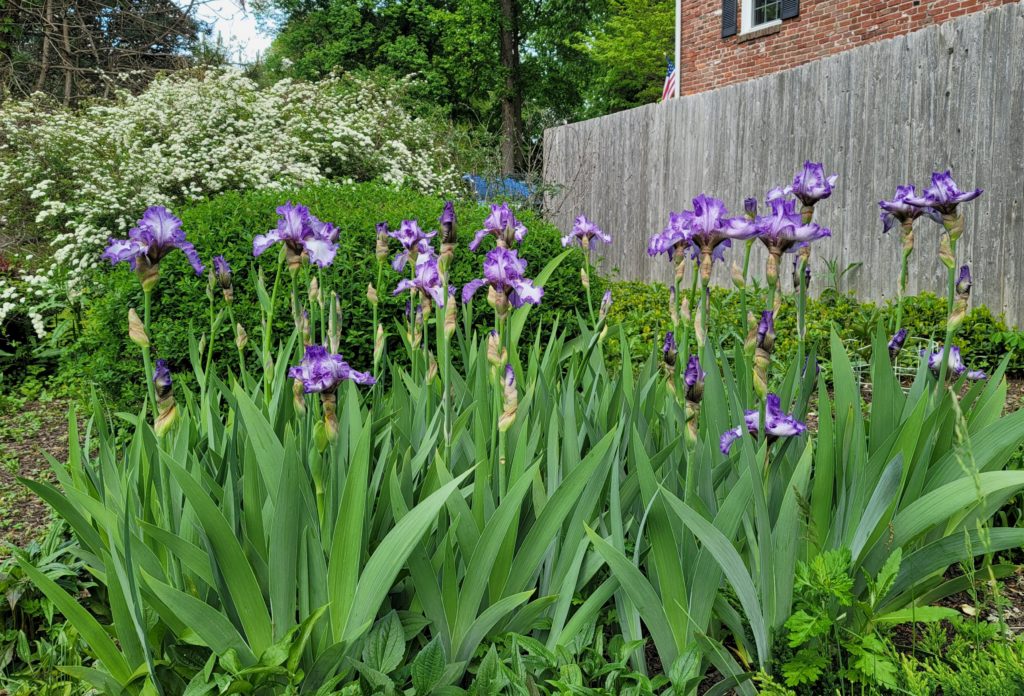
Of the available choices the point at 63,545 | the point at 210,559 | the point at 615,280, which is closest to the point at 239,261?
the point at 63,545

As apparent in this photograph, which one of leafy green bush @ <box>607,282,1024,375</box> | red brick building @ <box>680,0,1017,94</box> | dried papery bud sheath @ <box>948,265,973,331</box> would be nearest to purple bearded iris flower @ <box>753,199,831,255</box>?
dried papery bud sheath @ <box>948,265,973,331</box>

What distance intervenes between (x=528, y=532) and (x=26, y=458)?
11.1 ft

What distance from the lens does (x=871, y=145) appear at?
6.62 meters

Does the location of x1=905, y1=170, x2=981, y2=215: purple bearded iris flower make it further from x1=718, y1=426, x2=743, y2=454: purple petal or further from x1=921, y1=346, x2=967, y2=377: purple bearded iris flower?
x1=718, y1=426, x2=743, y2=454: purple petal

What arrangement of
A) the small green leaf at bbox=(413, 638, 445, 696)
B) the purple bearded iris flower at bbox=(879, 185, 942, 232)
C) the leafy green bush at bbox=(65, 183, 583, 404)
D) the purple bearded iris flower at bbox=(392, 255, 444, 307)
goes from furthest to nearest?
the leafy green bush at bbox=(65, 183, 583, 404)
the purple bearded iris flower at bbox=(392, 255, 444, 307)
the purple bearded iris flower at bbox=(879, 185, 942, 232)
the small green leaf at bbox=(413, 638, 445, 696)

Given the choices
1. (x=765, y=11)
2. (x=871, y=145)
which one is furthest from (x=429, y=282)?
(x=765, y=11)

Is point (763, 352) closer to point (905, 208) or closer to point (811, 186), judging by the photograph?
point (811, 186)

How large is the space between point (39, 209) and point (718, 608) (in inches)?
343

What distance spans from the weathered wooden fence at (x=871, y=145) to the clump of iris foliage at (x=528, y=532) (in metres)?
4.31

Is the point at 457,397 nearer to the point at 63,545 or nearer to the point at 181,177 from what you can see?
the point at 63,545

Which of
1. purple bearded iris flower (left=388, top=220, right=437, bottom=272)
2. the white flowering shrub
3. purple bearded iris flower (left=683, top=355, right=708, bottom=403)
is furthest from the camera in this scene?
the white flowering shrub

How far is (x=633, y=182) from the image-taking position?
32.6 feet

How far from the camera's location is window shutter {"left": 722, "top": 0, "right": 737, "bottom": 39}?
40.9 feet

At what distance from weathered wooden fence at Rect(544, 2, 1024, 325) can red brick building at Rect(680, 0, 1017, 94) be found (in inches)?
136
